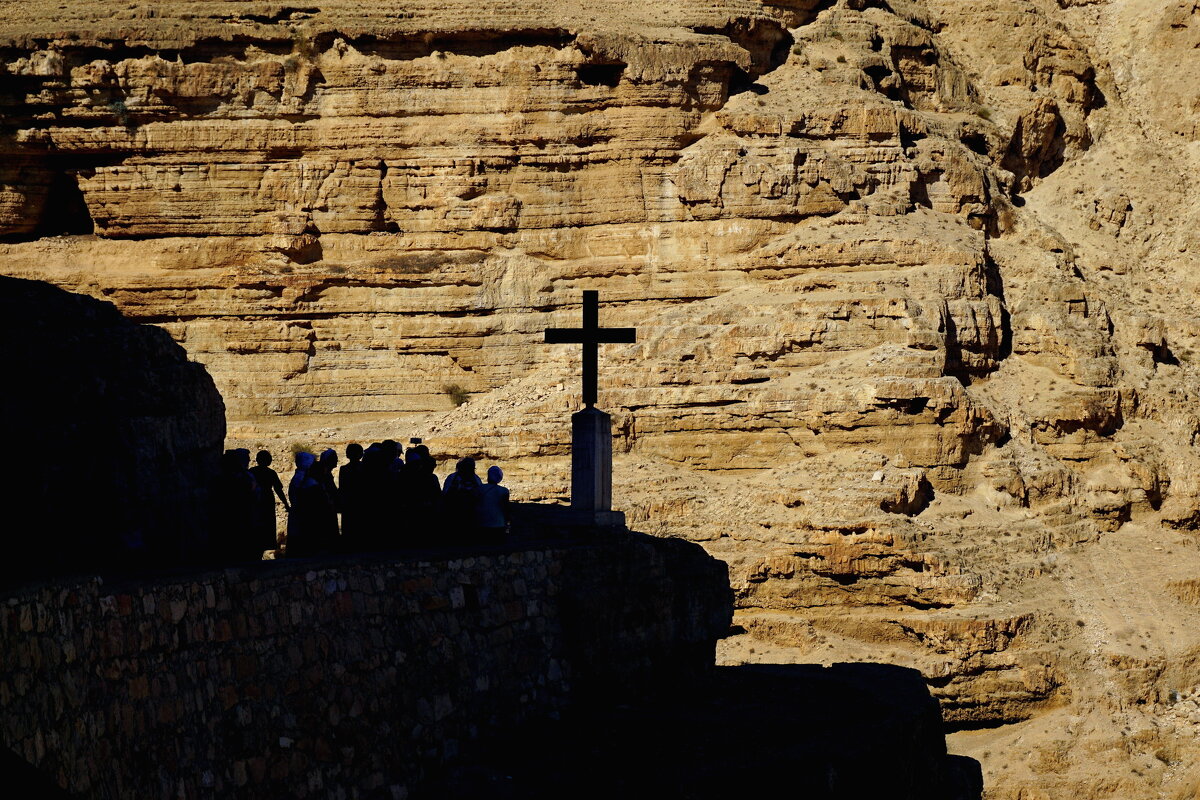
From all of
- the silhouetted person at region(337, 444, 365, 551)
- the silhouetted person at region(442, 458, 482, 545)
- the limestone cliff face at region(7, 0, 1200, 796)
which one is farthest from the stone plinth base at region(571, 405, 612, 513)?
the limestone cliff face at region(7, 0, 1200, 796)

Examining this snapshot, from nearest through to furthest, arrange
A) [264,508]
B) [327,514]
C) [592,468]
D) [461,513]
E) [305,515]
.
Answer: [264,508] < [305,515] < [327,514] < [461,513] < [592,468]

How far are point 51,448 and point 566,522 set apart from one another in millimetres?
6260

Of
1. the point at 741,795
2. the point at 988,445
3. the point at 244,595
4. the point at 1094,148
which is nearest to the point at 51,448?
the point at 244,595

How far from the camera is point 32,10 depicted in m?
38.3

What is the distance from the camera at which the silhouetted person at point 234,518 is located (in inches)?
607

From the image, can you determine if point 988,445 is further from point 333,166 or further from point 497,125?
point 333,166

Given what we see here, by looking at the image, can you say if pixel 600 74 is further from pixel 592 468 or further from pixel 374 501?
pixel 374 501

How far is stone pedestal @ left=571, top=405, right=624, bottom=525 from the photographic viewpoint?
61.1ft

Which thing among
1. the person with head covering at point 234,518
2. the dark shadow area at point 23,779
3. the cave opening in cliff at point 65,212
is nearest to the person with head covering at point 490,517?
the person with head covering at point 234,518

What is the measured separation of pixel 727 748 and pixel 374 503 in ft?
11.8

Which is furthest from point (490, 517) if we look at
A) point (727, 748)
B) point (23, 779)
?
point (23, 779)

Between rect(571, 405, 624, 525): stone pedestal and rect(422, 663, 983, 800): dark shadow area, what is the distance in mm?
1811

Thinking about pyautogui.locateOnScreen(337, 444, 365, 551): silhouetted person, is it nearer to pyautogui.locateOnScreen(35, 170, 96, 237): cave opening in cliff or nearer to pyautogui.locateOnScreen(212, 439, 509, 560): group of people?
pyautogui.locateOnScreen(212, 439, 509, 560): group of people

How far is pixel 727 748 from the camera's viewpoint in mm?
15703
